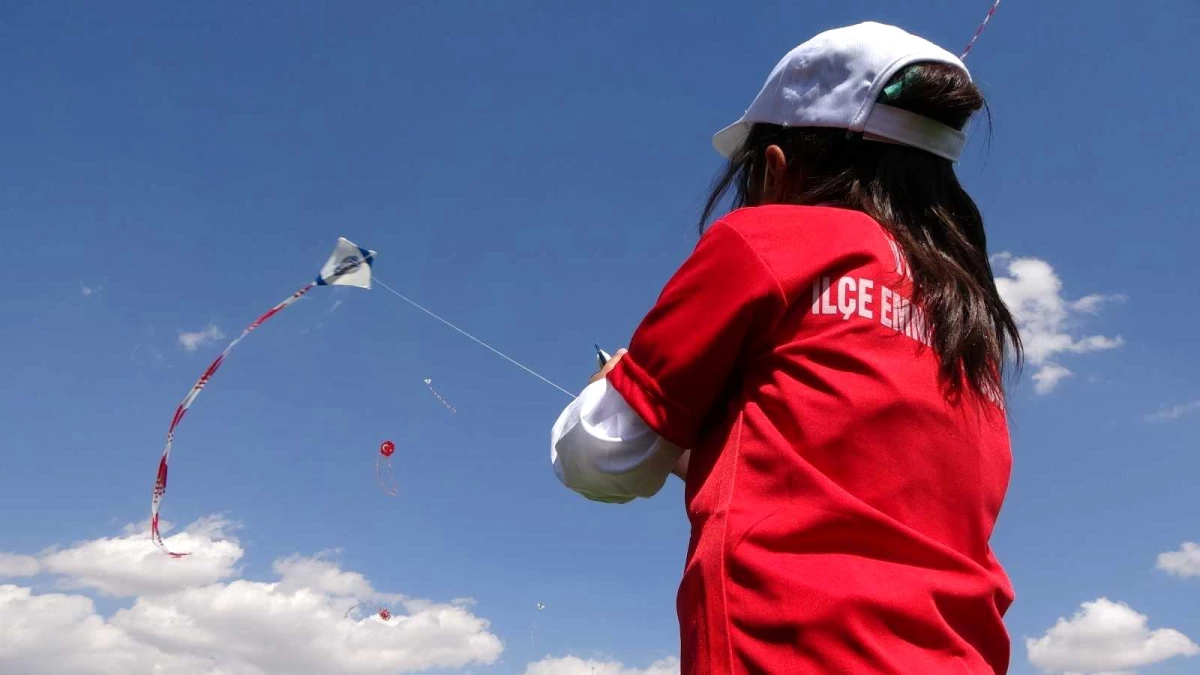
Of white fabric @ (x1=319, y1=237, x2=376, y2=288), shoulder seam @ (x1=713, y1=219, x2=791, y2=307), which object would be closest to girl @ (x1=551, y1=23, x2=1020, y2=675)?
shoulder seam @ (x1=713, y1=219, x2=791, y2=307)

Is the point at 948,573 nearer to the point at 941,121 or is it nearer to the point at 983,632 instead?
the point at 983,632

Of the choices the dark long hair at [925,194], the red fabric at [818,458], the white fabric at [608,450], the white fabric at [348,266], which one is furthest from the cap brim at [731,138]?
the white fabric at [348,266]

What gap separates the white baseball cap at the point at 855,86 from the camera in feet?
5.19

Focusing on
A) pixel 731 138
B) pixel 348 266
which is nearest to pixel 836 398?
pixel 731 138

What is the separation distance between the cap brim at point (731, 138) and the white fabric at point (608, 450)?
542 millimetres

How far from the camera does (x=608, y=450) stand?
57.5 inches

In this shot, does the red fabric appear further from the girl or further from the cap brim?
the cap brim

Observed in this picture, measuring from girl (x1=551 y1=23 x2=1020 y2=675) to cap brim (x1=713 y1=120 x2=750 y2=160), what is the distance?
2.0 inches

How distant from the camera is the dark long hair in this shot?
61.2 inches

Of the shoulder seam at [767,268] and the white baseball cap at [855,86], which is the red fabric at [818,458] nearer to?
the shoulder seam at [767,268]

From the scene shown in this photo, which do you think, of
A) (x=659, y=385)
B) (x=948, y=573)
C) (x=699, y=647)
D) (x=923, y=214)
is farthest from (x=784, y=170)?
(x=699, y=647)

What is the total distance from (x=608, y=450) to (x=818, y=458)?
1.01 ft

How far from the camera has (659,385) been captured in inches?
55.9

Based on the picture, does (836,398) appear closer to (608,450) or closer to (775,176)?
(608,450)
